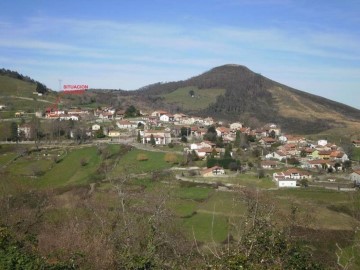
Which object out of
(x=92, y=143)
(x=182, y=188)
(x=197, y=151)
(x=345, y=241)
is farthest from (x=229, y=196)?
(x=92, y=143)

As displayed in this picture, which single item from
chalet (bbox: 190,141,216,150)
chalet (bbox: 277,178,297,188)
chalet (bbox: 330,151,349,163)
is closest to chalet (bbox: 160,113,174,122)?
chalet (bbox: 190,141,216,150)

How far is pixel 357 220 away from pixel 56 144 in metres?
35.6

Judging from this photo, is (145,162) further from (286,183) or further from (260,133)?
(260,133)

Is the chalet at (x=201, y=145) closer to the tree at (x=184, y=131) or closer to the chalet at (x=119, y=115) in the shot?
the tree at (x=184, y=131)

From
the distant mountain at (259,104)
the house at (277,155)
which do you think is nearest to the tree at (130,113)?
the distant mountain at (259,104)

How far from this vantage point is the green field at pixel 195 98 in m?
107

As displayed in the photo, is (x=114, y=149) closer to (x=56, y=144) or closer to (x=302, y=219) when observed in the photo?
(x=56, y=144)

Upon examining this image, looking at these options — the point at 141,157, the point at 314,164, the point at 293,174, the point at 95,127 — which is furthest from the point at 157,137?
the point at 293,174

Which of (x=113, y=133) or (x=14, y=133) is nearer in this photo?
(x=14, y=133)

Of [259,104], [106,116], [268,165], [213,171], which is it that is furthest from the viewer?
[259,104]

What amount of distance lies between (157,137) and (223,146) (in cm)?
860

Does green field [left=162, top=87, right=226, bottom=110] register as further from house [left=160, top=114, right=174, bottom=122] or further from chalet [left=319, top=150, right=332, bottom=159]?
chalet [left=319, top=150, right=332, bottom=159]

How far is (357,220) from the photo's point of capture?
988 inches

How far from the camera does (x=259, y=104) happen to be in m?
112
